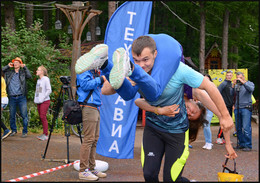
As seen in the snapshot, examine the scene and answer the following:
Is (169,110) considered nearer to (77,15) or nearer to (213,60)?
(77,15)

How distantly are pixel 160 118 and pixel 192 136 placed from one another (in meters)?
0.79

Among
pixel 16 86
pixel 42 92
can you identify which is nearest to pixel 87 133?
pixel 42 92

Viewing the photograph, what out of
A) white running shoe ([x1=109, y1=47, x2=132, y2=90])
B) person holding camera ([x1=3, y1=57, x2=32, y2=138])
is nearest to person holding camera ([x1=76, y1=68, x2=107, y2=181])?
white running shoe ([x1=109, y1=47, x2=132, y2=90])

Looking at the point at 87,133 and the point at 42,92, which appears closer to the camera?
the point at 87,133

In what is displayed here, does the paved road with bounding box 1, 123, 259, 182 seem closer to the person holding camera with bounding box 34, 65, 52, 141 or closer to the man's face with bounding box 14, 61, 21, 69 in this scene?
the person holding camera with bounding box 34, 65, 52, 141

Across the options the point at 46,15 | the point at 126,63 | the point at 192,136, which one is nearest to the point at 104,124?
the point at 192,136

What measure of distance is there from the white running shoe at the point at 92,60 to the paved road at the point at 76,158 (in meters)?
3.20

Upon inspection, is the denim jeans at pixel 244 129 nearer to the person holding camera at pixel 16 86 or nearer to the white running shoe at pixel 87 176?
the white running shoe at pixel 87 176

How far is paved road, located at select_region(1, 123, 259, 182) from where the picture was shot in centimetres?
605

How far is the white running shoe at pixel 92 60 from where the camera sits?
290 centimetres

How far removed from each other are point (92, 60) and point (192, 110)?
1684 mm

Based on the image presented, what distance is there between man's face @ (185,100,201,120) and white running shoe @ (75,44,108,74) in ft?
4.88

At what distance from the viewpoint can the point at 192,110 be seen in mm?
4156

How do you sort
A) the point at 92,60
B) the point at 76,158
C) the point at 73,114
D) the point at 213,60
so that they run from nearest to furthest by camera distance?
the point at 92,60 < the point at 73,114 < the point at 76,158 < the point at 213,60
